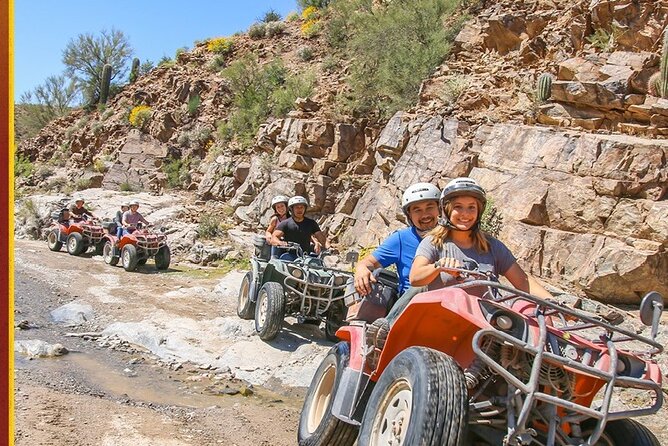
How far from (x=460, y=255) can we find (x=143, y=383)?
4022 mm

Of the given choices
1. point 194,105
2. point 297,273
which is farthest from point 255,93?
point 297,273

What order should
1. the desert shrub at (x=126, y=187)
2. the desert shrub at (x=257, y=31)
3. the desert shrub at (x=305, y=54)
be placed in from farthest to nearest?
the desert shrub at (x=257, y=31) → the desert shrub at (x=305, y=54) → the desert shrub at (x=126, y=187)

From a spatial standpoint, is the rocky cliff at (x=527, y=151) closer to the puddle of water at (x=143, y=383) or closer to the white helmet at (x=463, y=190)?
the puddle of water at (x=143, y=383)

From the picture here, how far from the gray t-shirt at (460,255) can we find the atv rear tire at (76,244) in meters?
14.8

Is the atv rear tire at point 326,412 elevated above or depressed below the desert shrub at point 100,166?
below

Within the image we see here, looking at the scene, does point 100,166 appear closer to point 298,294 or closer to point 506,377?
point 298,294

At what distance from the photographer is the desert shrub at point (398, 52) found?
1783 centimetres

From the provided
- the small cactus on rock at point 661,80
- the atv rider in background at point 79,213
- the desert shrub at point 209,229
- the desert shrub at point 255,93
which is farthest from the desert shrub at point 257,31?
the small cactus on rock at point 661,80

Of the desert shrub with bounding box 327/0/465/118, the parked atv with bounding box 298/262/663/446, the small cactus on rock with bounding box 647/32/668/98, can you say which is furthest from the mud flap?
the desert shrub with bounding box 327/0/465/118

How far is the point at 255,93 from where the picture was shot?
26.0 m

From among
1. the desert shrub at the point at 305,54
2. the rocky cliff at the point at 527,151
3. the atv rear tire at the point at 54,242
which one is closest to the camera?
the rocky cliff at the point at 527,151

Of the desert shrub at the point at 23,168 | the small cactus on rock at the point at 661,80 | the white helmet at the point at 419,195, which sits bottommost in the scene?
the white helmet at the point at 419,195

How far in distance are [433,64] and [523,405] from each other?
16.2m

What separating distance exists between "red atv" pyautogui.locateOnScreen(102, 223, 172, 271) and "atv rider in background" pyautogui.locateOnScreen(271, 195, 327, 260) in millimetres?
6428
